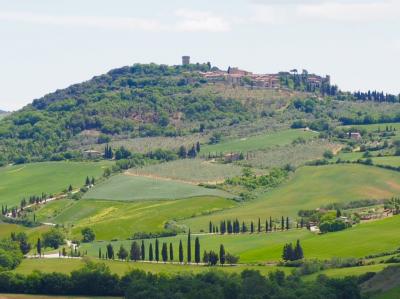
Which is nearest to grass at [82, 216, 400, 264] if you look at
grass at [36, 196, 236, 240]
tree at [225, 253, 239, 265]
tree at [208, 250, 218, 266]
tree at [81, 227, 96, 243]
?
tree at [225, 253, 239, 265]

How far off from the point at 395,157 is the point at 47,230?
65.8 m

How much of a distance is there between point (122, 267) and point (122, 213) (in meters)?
45.4

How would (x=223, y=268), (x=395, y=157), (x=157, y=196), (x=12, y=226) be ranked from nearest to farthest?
(x=223, y=268), (x=12, y=226), (x=157, y=196), (x=395, y=157)

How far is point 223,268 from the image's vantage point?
122625 millimetres

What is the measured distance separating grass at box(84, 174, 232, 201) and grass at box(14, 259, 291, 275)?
4844cm

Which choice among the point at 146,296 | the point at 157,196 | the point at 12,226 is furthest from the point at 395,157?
the point at 146,296

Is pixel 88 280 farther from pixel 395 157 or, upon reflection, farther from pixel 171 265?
pixel 395 157

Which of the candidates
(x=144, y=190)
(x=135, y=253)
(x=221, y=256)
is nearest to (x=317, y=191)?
(x=144, y=190)

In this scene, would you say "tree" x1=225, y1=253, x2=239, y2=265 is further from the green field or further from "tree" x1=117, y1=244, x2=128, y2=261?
the green field

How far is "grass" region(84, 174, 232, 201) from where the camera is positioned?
583 ft

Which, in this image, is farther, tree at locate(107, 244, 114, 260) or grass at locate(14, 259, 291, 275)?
tree at locate(107, 244, 114, 260)

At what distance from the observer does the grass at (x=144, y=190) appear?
178 metres

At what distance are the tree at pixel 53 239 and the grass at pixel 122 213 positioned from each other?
24.6 feet

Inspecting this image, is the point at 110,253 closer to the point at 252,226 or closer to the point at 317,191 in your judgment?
the point at 252,226
